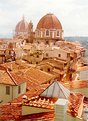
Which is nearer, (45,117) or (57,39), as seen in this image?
(45,117)

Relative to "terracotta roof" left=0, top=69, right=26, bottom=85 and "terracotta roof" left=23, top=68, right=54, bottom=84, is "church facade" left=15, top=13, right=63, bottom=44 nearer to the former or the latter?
"terracotta roof" left=23, top=68, right=54, bottom=84

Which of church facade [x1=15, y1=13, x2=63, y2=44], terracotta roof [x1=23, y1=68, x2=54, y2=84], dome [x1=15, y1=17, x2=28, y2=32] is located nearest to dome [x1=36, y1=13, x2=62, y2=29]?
church facade [x1=15, y1=13, x2=63, y2=44]

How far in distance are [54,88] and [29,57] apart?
25.4 meters

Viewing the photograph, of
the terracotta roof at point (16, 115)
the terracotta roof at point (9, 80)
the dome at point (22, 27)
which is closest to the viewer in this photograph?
the terracotta roof at point (16, 115)

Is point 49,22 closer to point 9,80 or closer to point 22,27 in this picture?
point 22,27

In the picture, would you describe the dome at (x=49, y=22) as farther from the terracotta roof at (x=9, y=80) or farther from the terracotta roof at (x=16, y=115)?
the terracotta roof at (x=16, y=115)

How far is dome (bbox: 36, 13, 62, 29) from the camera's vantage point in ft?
170

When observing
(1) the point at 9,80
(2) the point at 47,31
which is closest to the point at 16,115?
(1) the point at 9,80

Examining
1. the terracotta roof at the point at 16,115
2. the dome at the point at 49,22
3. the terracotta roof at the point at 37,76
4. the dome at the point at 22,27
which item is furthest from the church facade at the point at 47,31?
the terracotta roof at the point at 16,115

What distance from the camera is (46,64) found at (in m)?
31.2

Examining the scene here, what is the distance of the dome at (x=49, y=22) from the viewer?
51.8 m

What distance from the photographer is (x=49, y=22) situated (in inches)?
2045

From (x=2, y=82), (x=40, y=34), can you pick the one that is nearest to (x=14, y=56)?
(x=40, y=34)

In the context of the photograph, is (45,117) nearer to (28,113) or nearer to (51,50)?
(28,113)
